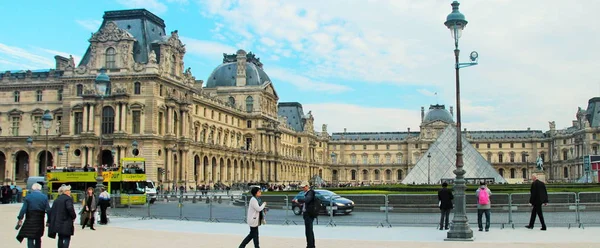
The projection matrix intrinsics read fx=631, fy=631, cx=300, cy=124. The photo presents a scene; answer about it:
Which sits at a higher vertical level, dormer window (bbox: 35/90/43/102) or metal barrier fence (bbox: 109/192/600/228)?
dormer window (bbox: 35/90/43/102)

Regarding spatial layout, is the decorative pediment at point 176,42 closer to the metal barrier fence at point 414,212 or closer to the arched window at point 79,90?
the arched window at point 79,90

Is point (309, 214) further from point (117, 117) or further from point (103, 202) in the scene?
point (117, 117)

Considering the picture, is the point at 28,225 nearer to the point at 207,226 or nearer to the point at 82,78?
the point at 207,226

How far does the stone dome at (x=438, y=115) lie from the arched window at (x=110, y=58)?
89.0m

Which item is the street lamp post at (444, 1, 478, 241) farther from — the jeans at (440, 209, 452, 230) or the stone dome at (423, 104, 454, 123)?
the stone dome at (423, 104, 454, 123)

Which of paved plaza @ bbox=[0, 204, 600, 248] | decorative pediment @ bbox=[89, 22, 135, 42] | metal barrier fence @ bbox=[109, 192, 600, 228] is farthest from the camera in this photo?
decorative pediment @ bbox=[89, 22, 135, 42]

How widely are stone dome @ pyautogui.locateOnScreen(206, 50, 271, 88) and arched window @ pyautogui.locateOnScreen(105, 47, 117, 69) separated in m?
33.4

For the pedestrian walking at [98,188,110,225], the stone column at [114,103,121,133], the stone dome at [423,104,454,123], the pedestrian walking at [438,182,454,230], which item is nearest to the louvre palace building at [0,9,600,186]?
the stone column at [114,103,121,133]

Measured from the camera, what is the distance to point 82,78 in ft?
181

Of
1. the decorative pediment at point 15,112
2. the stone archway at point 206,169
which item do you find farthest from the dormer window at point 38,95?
the stone archway at point 206,169

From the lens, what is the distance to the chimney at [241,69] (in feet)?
287

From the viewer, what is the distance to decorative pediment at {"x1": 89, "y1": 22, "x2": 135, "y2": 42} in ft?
179

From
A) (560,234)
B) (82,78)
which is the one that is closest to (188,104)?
(82,78)

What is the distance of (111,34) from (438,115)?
3600 inches
